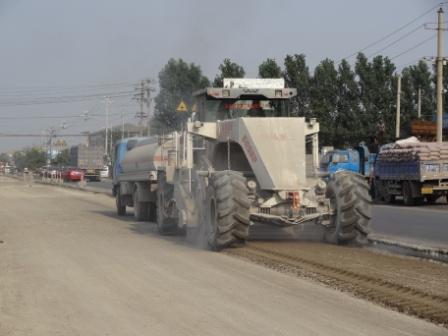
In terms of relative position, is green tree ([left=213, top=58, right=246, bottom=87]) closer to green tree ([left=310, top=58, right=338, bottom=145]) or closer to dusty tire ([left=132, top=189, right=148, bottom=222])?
green tree ([left=310, top=58, right=338, bottom=145])

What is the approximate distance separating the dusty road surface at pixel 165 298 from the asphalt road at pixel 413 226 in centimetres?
515

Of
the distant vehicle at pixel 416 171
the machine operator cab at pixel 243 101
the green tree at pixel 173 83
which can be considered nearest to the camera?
the machine operator cab at pixel 243 101

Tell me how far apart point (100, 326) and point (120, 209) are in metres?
18.9

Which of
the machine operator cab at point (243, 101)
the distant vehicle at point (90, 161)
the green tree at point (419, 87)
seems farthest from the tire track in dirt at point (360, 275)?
the distant vehicle at point (90, 161)

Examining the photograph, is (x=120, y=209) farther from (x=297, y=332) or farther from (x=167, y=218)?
(x=297, y=332)

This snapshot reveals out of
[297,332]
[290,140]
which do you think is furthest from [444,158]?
[297,332]

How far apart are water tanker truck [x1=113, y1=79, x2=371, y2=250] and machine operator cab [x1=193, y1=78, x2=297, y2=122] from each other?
2cm

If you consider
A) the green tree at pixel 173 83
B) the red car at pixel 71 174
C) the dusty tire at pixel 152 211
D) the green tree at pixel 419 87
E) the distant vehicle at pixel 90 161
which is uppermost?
the green tree at pixel 419 87

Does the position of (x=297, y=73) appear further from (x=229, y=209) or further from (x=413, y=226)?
(x=229, y=209)

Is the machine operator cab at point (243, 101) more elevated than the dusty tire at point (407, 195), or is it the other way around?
the machine operator cab at point (243, 101)

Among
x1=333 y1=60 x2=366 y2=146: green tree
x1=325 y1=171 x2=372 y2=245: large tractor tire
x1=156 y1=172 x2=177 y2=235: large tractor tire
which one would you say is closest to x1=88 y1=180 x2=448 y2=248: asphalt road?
x1=325 y1=171 x2=372 y2=245: large tractor tire

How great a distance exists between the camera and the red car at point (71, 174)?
77.1m

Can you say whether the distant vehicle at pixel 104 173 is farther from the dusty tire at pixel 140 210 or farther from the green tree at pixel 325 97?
the dusty tire at pixel 140 210

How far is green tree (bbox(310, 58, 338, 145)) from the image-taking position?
166ft
